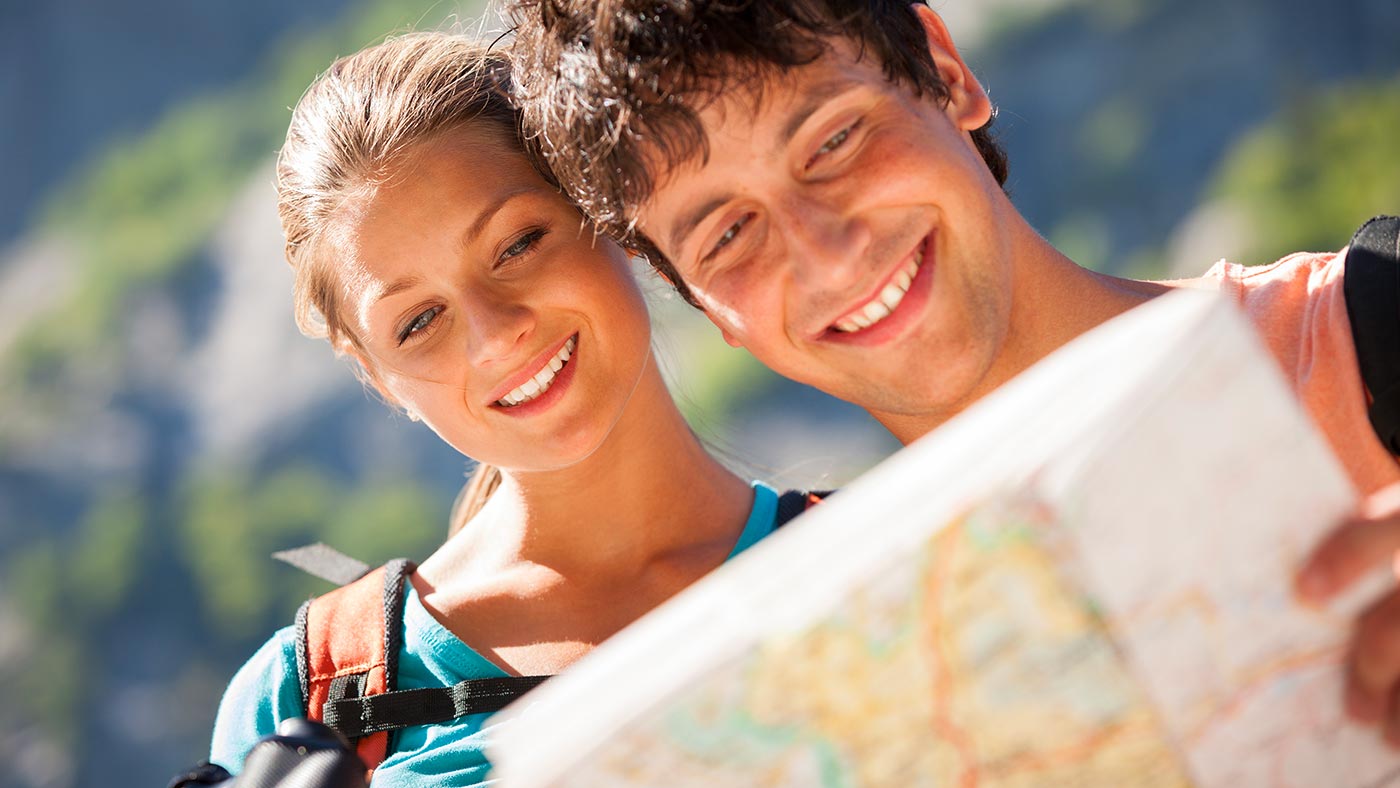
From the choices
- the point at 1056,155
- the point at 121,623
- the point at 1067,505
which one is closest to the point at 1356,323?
the point at 1067,505

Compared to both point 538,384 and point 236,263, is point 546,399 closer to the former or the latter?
point 538,384

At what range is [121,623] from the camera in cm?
449

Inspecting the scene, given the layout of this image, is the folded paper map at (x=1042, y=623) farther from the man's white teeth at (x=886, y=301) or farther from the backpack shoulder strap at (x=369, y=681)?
the backpack shoulder strap at (x=369, y=681)

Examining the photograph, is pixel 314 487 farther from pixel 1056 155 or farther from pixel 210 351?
pixel 1056 155

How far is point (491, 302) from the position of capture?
127 centimetres

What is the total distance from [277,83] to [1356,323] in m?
4.81

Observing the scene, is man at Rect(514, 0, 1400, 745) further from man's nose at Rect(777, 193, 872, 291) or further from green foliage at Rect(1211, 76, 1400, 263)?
green foliage at Rect(1211, 76, 1400, 263)

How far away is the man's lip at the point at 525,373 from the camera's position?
128 centimetres

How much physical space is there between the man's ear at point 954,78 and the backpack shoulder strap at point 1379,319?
0.37m

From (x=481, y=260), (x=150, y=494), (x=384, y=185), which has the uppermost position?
(x=150, y=494)

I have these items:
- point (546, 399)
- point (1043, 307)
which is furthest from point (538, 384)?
point (1043, 307)

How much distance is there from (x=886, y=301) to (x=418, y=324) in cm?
51

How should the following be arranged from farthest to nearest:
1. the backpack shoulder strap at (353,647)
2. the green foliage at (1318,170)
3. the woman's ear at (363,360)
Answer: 1. the green foliage at (1318,170)
2. the woman's ear at (363,360)
3. the backpack shoulder strap at (353,647)

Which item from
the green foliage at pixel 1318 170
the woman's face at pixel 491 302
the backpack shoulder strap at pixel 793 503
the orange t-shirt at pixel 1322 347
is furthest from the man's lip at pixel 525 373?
the green foliage at pixel 1318 170
